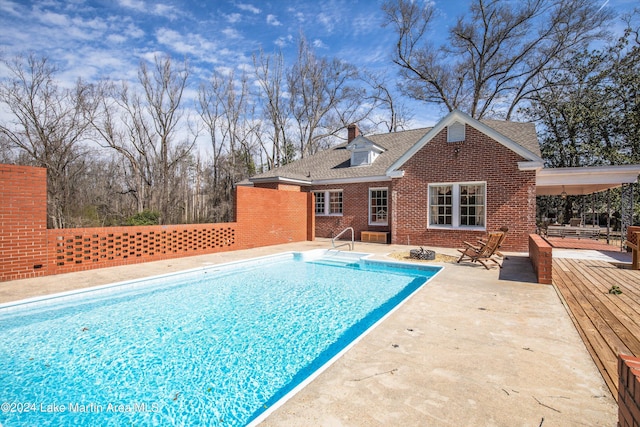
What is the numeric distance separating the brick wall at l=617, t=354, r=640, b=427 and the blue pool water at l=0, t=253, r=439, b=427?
2702 mm

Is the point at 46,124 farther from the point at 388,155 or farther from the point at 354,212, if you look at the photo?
the point at 388,155

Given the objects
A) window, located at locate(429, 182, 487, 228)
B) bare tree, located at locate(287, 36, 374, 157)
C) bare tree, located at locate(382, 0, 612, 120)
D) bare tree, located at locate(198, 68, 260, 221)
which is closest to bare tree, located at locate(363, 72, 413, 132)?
bare tree, located at locate(287, 36, 374, 157)

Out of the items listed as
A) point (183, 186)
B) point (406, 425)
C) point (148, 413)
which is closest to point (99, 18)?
point (183, 186)

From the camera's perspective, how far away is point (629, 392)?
65.8 inches

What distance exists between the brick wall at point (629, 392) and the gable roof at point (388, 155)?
1118 cm

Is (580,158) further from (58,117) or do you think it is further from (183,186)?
(58,117)

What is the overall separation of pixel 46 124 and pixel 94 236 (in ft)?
51.5

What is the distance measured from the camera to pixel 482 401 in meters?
2.64

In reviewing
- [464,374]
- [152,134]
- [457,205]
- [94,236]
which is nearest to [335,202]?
[457,205]

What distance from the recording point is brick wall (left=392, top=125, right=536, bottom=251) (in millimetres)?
11375

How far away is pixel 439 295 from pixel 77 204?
22.2 meters

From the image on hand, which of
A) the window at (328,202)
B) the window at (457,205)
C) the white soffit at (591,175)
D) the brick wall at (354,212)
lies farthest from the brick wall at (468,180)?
the window at (328,202)

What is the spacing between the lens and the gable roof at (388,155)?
1196cm

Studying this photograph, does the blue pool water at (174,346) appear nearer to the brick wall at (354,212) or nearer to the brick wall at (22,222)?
the brick wall at (22,222)
